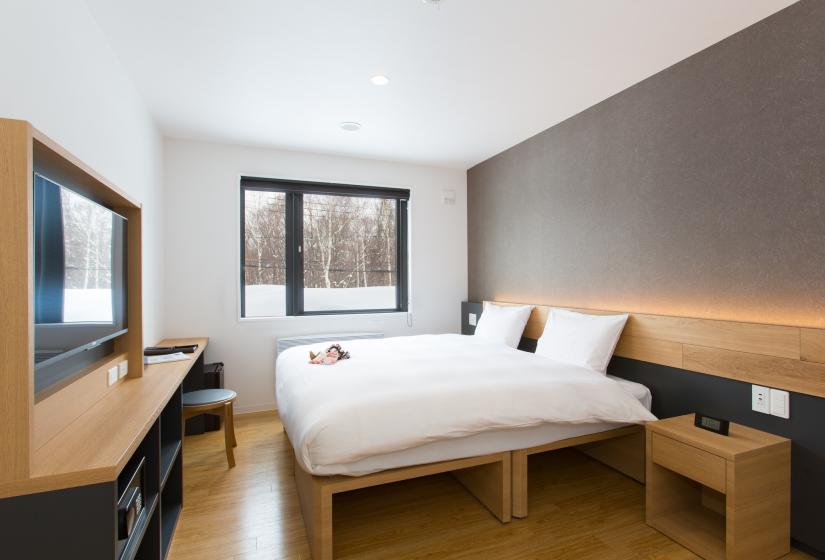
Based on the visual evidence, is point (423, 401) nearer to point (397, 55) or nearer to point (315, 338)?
point (397, 55)

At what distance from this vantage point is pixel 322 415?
1.88 metres

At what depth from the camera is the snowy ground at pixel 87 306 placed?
143cm

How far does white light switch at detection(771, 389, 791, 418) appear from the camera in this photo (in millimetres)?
1947

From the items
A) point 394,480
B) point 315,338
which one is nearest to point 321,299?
point 315,338

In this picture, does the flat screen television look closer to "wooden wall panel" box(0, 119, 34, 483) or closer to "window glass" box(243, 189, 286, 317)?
"wooden wall panel" box(0, 119, 34, 483)

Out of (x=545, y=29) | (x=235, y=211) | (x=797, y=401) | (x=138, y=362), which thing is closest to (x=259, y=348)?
(x=235, y=211)

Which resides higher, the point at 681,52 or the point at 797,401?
the point at 681,52

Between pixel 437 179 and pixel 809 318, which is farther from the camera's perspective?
pixel 437 179

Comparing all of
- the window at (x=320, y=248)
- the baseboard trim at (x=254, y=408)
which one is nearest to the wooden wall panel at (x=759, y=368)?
the window at (x=320, y=248)

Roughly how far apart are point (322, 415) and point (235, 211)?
2805 mm

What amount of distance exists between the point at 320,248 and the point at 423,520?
2.96 m

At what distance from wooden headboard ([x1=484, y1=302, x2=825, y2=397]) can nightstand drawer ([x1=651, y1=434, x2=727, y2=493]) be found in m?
0.53

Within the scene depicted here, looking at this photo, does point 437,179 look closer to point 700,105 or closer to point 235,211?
point 235,211

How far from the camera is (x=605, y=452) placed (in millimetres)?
2828
